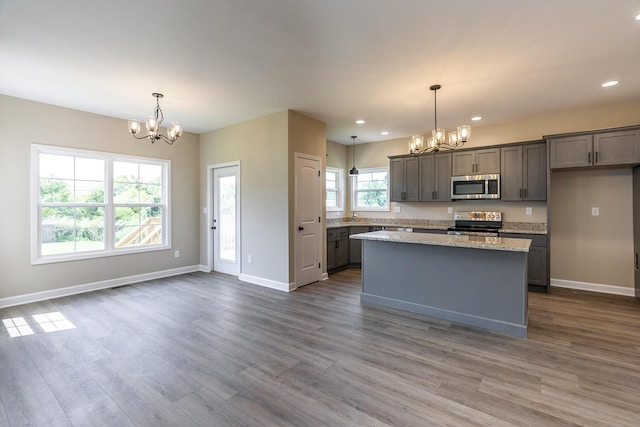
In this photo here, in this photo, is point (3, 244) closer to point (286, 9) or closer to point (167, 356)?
point (167, 356)

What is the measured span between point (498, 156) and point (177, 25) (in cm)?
495

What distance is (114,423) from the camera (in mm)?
1845

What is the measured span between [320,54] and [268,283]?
11.3 ft

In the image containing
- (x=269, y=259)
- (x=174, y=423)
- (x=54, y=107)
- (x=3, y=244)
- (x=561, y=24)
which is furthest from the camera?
(x=269, y=259)

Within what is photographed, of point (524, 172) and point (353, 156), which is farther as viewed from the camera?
point (353, 156)

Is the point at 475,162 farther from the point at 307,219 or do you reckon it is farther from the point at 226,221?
the point at 226,221

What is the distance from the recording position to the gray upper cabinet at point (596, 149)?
13.1ft

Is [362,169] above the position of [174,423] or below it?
above

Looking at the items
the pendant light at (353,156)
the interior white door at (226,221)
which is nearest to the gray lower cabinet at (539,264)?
the pendant light at (353,156)

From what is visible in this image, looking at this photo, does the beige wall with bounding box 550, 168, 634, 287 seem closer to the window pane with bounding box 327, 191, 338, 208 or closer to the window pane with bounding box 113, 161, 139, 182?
the window pane with bounding box 327, 191, 338, 208

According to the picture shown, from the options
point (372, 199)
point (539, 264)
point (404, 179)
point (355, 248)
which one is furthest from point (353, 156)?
point (539, 264)

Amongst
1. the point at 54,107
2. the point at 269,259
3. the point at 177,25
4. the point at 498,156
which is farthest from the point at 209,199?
the point at 498,156

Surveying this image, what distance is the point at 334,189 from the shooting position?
7043mm

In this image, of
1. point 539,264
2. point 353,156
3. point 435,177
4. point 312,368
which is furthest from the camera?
point 353,156
